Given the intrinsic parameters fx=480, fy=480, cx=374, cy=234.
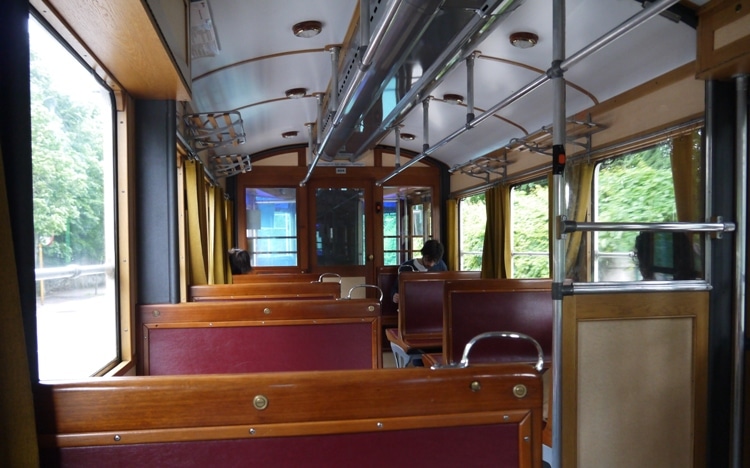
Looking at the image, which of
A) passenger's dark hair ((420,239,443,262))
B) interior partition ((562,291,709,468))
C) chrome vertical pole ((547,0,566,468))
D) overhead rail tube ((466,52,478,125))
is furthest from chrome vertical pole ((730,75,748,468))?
passenger's dark hair ((420,239,443,262))

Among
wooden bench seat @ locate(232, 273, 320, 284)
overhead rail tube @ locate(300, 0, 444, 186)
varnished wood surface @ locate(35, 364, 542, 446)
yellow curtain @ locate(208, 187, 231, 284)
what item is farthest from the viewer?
yellow curtain @ locate(208, 187, 231, 284)

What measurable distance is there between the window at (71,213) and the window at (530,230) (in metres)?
3.64

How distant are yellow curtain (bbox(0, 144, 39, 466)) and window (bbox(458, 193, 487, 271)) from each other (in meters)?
5.32

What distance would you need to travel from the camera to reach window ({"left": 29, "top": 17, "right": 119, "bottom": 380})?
1.37 m

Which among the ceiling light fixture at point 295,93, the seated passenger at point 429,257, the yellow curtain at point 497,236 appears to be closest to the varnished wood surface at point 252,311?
the ceiling light fixture at point 295,93

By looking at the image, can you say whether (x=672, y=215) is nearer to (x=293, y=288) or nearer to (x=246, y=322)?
(x=293, y=288)

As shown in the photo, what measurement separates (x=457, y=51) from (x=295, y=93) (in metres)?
2.09

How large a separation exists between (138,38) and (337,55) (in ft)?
5.40

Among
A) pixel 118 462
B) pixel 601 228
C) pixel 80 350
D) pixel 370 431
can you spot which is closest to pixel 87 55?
pixel 80 350

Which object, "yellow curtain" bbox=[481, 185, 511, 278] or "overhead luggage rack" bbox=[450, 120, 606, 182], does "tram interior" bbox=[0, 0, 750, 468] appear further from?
"yellow curtain" bbox=[481, 185, 511, 278]

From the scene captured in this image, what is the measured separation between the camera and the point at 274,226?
6.49 meters

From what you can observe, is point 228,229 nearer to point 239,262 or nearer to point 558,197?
point 239,262

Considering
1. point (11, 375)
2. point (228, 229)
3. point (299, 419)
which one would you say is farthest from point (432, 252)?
point (11, 375)

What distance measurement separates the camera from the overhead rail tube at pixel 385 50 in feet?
5.34
